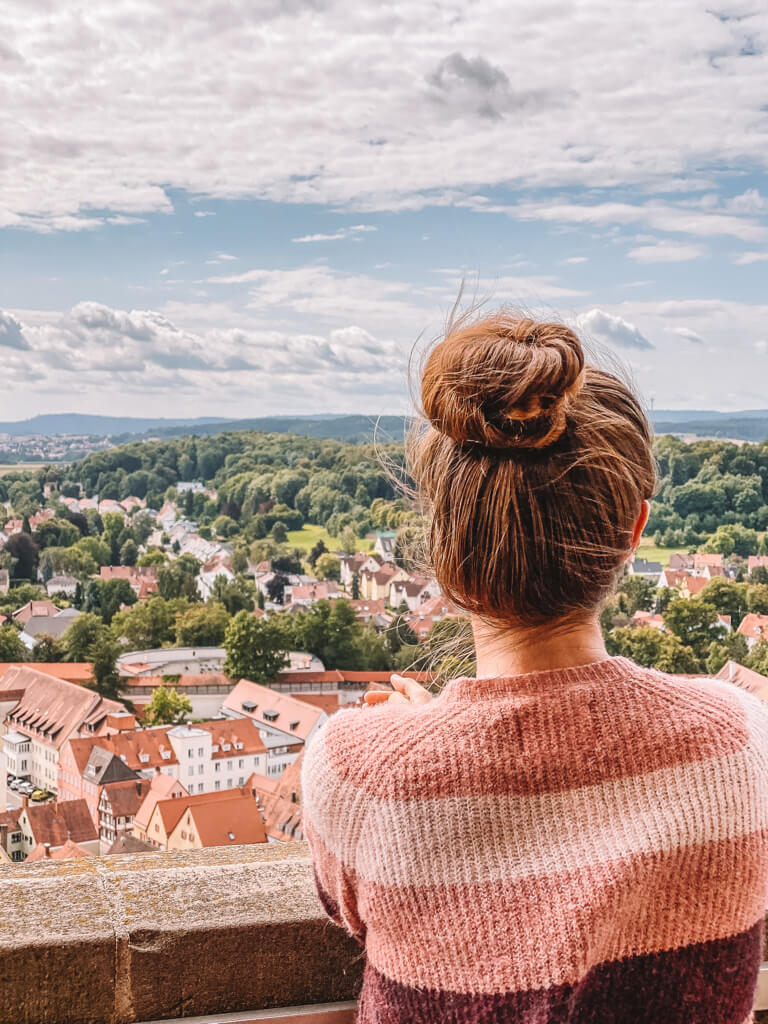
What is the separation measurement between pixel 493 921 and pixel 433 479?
249 millimetres

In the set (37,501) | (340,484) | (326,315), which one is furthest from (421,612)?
(326,315)

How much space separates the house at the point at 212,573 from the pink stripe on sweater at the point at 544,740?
2262cm

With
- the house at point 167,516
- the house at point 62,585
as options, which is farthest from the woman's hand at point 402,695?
the house at point 167,516

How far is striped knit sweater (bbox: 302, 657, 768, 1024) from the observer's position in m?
0.57

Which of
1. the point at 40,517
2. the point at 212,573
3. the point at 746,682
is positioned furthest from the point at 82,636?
the point at 746,682

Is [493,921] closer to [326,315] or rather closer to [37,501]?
[37,501]

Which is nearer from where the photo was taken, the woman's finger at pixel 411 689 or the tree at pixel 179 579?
the woman's finger at pixel 411 689

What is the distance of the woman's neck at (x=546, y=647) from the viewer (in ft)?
2.02

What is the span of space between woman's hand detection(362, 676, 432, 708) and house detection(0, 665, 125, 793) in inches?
611

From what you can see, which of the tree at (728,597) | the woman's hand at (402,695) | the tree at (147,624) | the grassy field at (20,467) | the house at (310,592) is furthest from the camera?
the grassy field at (20,467)

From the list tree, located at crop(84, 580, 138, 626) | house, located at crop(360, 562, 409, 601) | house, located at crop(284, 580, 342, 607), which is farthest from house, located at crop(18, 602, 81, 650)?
house, located at crop(360, 562, 409, 601)

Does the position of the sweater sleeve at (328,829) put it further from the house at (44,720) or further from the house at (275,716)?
the house at (44,720)

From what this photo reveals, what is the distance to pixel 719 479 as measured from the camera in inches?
347

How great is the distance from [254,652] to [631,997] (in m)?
19.6
